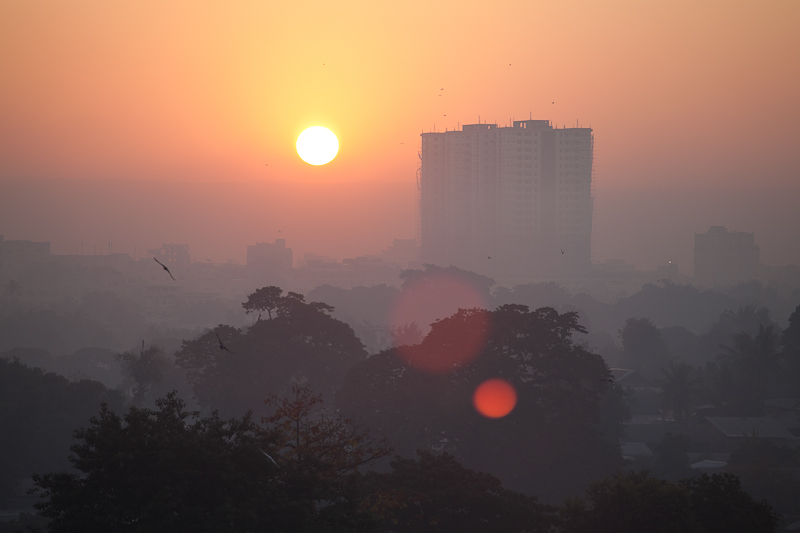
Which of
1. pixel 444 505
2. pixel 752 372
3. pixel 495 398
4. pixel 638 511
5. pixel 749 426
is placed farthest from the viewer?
pixel 752 372

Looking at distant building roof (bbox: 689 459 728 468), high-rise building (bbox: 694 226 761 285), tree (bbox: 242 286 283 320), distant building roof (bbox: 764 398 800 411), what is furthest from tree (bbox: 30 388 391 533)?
high-rise building (bbox: 694 226 761 285)

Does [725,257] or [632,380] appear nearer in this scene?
[632,380]

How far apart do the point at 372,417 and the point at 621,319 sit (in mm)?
62259

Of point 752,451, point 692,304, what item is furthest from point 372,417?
point 692,304

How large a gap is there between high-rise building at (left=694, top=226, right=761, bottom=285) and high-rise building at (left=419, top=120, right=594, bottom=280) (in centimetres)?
3014

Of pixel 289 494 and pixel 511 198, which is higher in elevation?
pixel 511 198

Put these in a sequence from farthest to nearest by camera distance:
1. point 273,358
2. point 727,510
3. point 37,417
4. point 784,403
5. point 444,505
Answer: point 784,403 → point 273,358 → point 37,417 → point 444,505 → point 727,510

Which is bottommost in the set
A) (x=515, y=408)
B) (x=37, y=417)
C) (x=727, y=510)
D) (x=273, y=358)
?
(x=37, y=417)

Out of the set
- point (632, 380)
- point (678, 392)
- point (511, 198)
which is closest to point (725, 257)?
point (511, 198)

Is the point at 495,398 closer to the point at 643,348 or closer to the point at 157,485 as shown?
the point at 157,485

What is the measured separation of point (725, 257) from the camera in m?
131

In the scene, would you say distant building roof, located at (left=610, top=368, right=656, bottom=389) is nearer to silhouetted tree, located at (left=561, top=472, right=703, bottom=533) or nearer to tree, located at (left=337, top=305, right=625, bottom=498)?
tree, located at (left=337, top=305, right=625, bottom=498)

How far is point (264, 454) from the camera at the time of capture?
1022 cm

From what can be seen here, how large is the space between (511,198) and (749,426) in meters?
82.2
